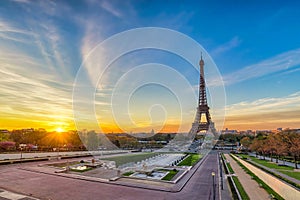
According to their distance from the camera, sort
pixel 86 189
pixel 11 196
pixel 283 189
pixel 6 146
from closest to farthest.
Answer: pixel 11 196
pixel 283 189
pixel 86 189
pixel 6 146

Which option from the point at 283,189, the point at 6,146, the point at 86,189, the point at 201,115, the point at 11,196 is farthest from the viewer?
the point at 201,115

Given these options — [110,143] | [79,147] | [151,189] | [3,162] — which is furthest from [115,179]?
[110,143]

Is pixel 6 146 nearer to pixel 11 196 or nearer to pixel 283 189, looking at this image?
pixel 11 196

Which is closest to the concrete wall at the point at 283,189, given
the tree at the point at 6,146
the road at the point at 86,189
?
the road at the point at 86,189

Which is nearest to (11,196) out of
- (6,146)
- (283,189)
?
(283,189)

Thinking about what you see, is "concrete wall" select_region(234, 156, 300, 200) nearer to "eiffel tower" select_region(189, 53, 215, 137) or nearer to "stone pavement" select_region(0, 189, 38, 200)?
"stone pavement" select_region(0, 189, 38, 200)

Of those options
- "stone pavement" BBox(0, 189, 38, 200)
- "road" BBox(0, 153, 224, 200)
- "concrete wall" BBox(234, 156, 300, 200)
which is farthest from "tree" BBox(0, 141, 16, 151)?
"concrete wall" BBox(234, 156, 300, 200)

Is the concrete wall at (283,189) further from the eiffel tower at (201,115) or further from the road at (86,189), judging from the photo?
the eiffel tower at (201,115)

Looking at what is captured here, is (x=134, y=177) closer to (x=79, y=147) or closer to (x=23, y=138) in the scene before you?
(x=79, y=147)
